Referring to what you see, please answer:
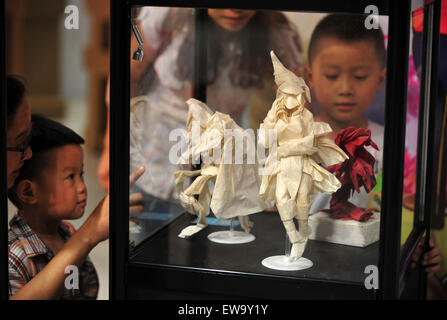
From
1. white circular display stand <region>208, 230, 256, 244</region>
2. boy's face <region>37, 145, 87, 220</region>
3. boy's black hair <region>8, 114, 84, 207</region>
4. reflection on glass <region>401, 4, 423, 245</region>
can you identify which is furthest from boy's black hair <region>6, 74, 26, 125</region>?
reflection on glass <region>401, 4, 423, 245</region>

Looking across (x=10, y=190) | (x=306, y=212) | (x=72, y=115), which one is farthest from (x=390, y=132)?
(x=10, y=190)

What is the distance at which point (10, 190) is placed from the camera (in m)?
1.79

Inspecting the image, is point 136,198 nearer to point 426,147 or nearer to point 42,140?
point 42,140

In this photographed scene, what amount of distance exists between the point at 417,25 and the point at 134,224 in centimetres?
100

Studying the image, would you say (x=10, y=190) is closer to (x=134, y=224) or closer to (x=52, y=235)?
(x=52, y=235)

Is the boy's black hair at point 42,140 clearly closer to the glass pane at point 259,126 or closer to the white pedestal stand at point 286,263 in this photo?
the glass pane at point 259,126

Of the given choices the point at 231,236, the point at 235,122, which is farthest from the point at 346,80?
the point at 231,236

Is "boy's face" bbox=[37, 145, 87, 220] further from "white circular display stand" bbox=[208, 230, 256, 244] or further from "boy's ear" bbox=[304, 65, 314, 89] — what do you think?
"boy's ear" bbox=[304, 65, 314, 89]

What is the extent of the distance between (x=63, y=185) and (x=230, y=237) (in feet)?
1.72

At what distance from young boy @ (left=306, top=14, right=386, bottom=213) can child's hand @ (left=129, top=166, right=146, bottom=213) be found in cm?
52

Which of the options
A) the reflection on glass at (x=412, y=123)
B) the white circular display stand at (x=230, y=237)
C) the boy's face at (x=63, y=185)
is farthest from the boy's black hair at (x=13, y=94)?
Result: the reflection on glass at (x=412, y=123)

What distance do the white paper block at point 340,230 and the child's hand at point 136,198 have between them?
0.51m

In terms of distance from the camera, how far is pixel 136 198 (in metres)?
1.77

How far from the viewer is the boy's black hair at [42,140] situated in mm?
1764
